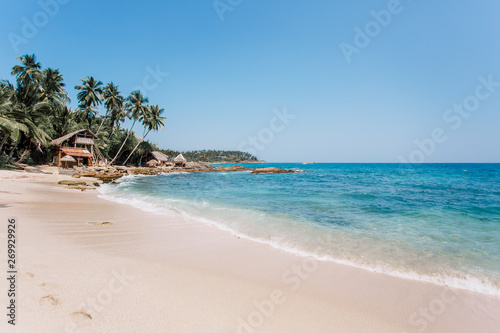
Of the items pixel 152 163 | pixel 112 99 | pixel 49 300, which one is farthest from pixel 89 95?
pixel 49 300

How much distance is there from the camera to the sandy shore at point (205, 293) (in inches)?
105

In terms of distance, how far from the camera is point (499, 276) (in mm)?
4648

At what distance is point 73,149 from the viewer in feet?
116

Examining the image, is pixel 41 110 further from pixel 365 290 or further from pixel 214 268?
pixel 365 290

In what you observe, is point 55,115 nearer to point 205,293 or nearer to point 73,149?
point 73,149

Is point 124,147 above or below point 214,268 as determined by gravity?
above

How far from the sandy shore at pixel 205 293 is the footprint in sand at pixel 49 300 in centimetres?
2

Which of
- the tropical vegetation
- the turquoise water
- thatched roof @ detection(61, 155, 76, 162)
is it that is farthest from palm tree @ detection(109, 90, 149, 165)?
the turquoise water

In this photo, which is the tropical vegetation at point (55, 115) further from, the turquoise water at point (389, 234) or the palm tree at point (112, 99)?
the turquoise water at point (389, 234)

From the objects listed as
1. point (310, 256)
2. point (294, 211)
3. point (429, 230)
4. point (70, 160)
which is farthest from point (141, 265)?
point (70, 160)

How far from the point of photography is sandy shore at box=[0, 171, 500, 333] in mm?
2670

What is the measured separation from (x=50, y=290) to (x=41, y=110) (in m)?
35.3

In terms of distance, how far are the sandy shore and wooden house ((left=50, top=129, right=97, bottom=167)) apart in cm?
3601

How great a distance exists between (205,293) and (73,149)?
4188cm
